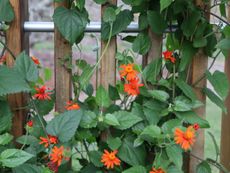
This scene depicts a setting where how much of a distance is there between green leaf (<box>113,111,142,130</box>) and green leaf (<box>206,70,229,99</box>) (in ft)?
0.85

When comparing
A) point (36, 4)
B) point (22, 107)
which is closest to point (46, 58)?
point (36, 4)

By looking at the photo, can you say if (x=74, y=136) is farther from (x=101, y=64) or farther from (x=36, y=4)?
(x=36, y=4)

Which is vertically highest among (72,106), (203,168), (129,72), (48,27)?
(48,27)

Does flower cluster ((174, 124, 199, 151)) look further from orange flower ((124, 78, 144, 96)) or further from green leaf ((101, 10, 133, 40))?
green leaf ((101, 10, 133, 40))

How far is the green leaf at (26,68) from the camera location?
1.48 meters

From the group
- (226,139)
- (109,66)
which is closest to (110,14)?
(109,66)

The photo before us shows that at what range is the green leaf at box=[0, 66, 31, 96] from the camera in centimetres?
139

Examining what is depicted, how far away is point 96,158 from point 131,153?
0.10 m

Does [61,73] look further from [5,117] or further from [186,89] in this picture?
[186,89]

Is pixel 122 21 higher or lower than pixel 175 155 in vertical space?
higher

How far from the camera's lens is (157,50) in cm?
164

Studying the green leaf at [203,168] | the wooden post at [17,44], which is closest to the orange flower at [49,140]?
the wooden post at [17,44]

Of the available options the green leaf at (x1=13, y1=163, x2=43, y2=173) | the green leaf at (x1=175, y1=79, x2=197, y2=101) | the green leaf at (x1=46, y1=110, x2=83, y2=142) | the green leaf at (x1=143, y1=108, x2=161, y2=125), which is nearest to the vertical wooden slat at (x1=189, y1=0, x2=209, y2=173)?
the green leaf at (x1=175, y1=79, x2=197, y2=101)

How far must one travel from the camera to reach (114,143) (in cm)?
150
